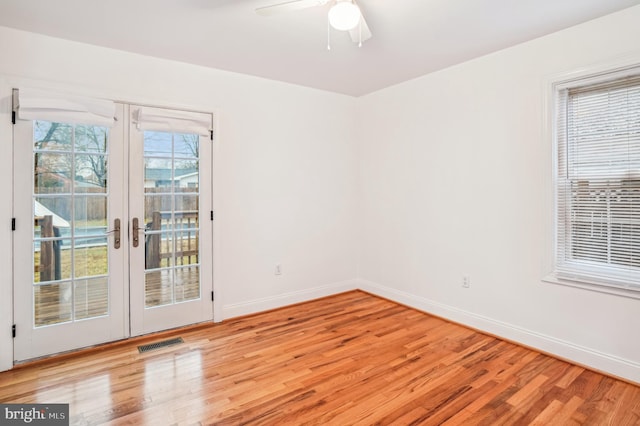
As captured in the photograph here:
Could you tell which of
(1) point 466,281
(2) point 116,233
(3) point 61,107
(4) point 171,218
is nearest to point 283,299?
(4) point 171,218

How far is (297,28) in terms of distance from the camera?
2689 millimetres

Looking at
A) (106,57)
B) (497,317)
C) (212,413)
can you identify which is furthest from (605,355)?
(106,57)

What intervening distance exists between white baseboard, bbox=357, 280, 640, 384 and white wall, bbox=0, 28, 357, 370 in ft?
3.57

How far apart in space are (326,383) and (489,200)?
7.20ft

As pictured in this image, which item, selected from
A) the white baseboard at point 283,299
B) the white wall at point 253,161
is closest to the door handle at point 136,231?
the white wall at point 253,161

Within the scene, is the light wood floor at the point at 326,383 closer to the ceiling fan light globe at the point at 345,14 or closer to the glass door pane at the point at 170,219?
the glass door pane at the point at 170,219

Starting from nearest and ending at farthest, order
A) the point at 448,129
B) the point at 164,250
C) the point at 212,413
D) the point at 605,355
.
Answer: the point at 212,413 < the point at 605,355 < the point at 164,250 < the point at 448,129

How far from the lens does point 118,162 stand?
3084 millimetres

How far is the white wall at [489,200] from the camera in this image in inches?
104

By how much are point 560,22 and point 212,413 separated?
3.64 meters

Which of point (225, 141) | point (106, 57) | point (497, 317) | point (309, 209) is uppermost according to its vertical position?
point (106, 57)

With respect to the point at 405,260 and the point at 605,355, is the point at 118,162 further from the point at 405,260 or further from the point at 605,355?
the point at 605,355

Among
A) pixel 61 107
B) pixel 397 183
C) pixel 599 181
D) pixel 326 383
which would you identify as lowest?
pixel 326 383

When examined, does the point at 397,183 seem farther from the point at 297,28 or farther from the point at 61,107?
the point at 61,107
